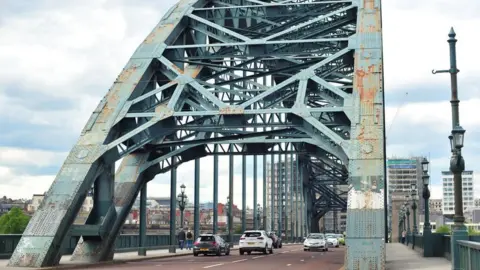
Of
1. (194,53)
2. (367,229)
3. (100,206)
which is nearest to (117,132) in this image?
(100,206)

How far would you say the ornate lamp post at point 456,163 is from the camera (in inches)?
778

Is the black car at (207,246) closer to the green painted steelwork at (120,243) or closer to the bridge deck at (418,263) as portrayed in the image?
the green painted steelwork at (120,243)

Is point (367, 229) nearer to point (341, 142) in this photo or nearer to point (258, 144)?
point (341, 142)

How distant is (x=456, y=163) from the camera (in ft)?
66.3

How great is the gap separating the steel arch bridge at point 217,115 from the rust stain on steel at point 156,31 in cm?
7

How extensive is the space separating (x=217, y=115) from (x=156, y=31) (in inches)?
271

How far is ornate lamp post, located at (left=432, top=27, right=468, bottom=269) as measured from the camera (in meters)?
19.8

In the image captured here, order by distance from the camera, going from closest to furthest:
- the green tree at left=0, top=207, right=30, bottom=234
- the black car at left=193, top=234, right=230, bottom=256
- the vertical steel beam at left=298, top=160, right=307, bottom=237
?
1. the black car at left=193, top=234, right=230, bottom=256
2. the green tree at left=0, top=207, right=30, bottom=234
3. the vertical steel beam at left=298, top=160, right=307, bottom=237

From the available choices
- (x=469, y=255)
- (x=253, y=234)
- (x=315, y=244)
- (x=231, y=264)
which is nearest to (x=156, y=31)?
(x=231, y=264)

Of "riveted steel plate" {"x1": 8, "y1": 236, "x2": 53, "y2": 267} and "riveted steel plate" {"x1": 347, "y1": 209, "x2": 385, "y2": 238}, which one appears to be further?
"riveted steel plate" {"x1": 8, "y1": 236, "x2": 53, "y2": 267}

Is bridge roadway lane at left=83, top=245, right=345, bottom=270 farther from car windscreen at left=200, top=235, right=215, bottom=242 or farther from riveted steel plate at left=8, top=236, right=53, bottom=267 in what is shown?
car windscreen at left=200, top=235, right=215, bottom=242

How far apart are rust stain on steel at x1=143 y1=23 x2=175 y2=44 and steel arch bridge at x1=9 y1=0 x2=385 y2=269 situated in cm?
7

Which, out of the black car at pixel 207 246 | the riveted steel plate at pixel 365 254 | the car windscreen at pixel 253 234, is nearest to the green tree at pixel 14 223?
the car windscreen at pixel 253 234

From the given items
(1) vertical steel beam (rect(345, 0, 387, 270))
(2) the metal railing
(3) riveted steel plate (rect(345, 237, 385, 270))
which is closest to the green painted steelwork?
(3) riveted steel plate (rect(345, 237, 385, 270))
